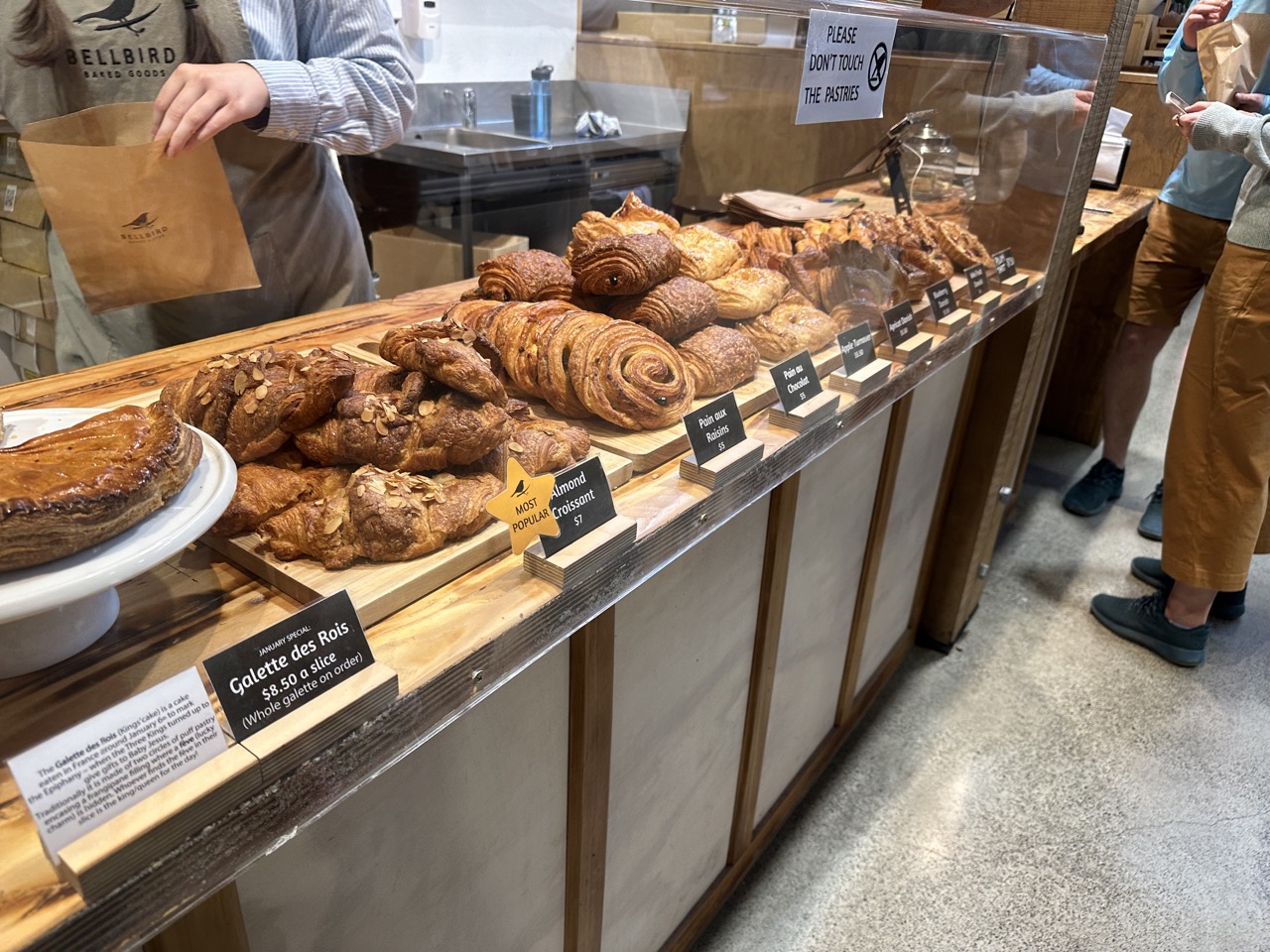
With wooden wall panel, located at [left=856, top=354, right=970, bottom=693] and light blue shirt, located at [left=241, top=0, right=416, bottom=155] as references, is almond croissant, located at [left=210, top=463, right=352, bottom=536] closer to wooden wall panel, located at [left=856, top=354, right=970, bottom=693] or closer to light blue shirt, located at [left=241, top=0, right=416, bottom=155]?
light blue shirt, located at [left=241, top=0, right=416, bottom=155]

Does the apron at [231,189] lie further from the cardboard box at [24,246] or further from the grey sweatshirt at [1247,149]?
the grey sweatshirt at [1247,149]

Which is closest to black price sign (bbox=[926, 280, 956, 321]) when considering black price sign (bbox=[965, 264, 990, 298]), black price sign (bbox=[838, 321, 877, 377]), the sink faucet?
black price sign (bbox=[965, 264, 990, 298])

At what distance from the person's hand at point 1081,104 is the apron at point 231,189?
1646 millimetres

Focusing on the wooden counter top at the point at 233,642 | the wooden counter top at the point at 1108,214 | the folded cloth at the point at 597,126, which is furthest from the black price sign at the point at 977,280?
the folded cloth at the point at 597,126

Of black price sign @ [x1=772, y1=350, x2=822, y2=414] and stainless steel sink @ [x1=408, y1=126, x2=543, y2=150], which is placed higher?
black price sign @ [x1=772, y1=350, x2=822, y2=414]

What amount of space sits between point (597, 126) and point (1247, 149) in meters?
2.35

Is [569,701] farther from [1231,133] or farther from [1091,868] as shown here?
[1231,133]

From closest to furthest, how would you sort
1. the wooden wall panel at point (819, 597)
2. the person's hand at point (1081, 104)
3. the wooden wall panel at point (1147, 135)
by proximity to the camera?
the wooden wall panel at point (819, 597) < the person's hand at point (1081, 104) < the wooden wall panel at point (1147, 135)

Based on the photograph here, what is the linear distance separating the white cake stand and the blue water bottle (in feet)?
11.1

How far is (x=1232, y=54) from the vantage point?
7.26 feet

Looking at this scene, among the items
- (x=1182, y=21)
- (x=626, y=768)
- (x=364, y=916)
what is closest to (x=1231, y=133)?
(x=1182, y=21)

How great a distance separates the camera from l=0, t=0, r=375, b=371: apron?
1.29m

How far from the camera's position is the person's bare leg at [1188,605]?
109 inches

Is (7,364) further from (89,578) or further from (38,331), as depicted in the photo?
(89,578)
